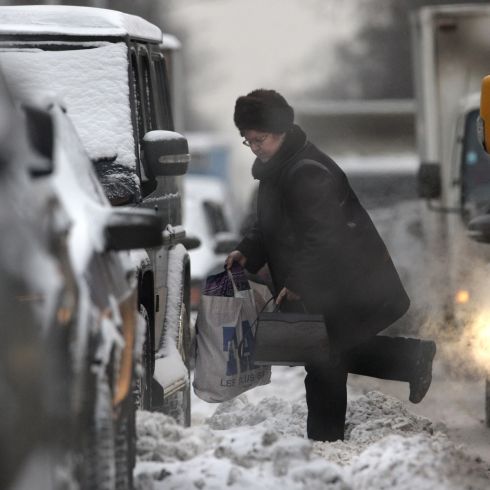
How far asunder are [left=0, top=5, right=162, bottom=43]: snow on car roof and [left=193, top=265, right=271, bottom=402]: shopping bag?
4.50 feet

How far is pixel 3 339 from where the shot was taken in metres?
4.64

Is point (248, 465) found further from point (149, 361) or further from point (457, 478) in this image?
point (149, 361)

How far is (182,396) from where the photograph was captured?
30.5 feet

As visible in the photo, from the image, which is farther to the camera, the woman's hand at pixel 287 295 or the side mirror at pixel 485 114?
the side mirror at pixel 485 114

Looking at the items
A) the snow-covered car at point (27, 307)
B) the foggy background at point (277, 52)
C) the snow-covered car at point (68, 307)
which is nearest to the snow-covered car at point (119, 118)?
the snow-covered car at point (68, 307)

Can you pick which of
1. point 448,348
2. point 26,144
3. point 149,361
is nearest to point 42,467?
point 26,144

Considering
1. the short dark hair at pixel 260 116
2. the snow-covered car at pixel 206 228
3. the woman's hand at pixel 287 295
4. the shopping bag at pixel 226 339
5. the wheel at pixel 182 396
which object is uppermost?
the short dark hair at pixel 260 116

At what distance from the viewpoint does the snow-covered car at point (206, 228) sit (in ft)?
50.6

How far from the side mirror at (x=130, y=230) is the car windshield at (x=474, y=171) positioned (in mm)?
8234

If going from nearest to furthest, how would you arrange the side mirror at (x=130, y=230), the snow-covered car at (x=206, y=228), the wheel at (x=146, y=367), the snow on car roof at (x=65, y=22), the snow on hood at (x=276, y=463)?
the side mirror at (x=130, y=230) < the snow on hood at (x=276, y=463) < the wheel at (x=146, y=367) < the snow on car roof at (x=65, y=22) < the snow-covered car at (x=206, y=228)

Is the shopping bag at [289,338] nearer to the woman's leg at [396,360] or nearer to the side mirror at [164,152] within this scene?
the woman's leg at [396,360]

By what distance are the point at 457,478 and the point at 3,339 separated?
109 inches

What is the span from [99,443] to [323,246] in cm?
314

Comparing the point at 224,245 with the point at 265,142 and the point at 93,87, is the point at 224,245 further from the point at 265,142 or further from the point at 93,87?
the point at 265,142
